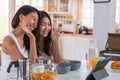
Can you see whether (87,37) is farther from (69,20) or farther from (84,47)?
(69,20)

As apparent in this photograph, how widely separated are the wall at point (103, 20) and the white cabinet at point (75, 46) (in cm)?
128

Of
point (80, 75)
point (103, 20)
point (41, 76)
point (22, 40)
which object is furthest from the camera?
point (103, 20)

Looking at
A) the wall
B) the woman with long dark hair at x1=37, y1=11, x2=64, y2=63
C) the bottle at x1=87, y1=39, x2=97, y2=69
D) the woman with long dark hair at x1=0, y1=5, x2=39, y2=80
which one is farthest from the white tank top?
the wall

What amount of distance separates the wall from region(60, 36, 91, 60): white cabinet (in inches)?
50.4

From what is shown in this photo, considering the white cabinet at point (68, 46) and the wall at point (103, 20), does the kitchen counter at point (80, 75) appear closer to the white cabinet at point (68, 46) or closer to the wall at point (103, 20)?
the wall at point (103, 20)

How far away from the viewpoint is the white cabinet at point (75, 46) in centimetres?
581

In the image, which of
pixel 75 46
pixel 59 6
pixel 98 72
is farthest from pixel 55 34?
pixel 59 6

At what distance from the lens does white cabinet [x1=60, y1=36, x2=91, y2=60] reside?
19.1 feet

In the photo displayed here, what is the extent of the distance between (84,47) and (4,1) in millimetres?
2234

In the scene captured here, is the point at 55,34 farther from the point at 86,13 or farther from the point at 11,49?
the point at 86,13

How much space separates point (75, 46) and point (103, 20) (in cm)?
174

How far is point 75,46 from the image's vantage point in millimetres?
5992

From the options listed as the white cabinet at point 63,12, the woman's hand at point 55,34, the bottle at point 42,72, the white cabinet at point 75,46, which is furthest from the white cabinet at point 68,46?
the bottle at point 42,72

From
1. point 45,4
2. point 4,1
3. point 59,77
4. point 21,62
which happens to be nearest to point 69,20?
point 45,4
